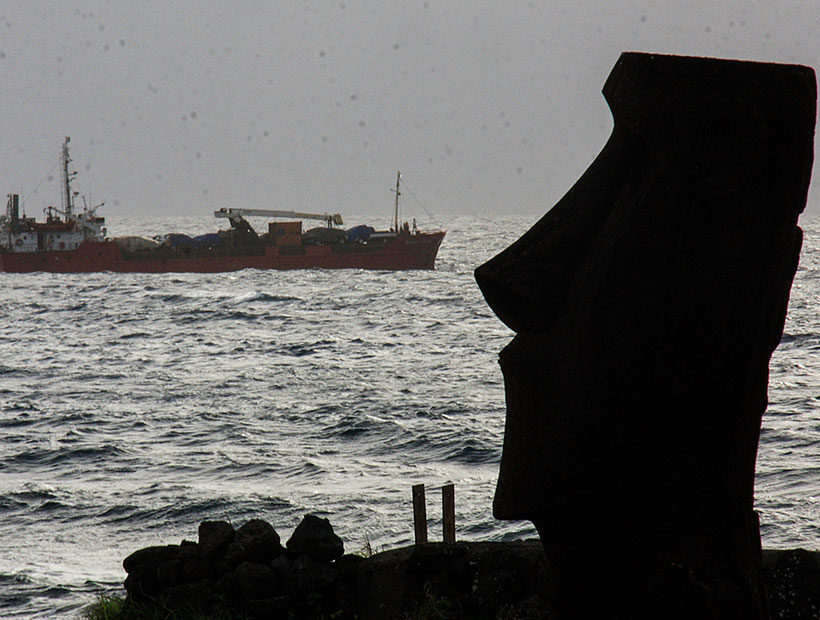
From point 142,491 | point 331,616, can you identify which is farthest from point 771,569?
point 142,491

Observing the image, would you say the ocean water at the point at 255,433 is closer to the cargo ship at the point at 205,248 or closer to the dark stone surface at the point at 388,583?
the dark stone surface at the point at 388,583

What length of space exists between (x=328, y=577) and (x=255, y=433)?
47.6ft

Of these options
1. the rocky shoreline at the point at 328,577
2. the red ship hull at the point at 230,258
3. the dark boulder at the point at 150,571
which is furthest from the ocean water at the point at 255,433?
the red ship hull at the point at 230,258

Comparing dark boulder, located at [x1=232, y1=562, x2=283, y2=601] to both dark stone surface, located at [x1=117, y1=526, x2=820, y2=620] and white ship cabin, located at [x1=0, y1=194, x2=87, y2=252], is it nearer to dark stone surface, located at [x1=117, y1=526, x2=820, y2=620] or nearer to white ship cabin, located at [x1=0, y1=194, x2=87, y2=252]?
dark stone surface, located at [x1=117, y1=526, x2=820, y2=620]

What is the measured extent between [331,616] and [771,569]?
3.12 m

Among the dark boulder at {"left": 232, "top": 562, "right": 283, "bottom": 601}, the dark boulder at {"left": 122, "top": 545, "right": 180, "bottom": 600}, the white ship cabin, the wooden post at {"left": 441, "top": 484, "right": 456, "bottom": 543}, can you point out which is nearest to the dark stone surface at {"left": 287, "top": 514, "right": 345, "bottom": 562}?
the dark boulder at {"left": 232, "top": 562, "right": 283, "bottom": 601}

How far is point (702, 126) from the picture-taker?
12.3 ft

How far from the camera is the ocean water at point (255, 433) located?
555 inches

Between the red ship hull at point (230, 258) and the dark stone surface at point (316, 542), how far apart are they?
5826 cm

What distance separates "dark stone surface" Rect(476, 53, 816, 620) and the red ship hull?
61.7 metres

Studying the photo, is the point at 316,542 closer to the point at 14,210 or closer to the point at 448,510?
the point at 448,510

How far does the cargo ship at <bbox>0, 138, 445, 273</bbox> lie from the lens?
66062 millimetres

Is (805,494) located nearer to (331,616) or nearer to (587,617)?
(331,616)

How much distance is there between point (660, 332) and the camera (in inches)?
153
